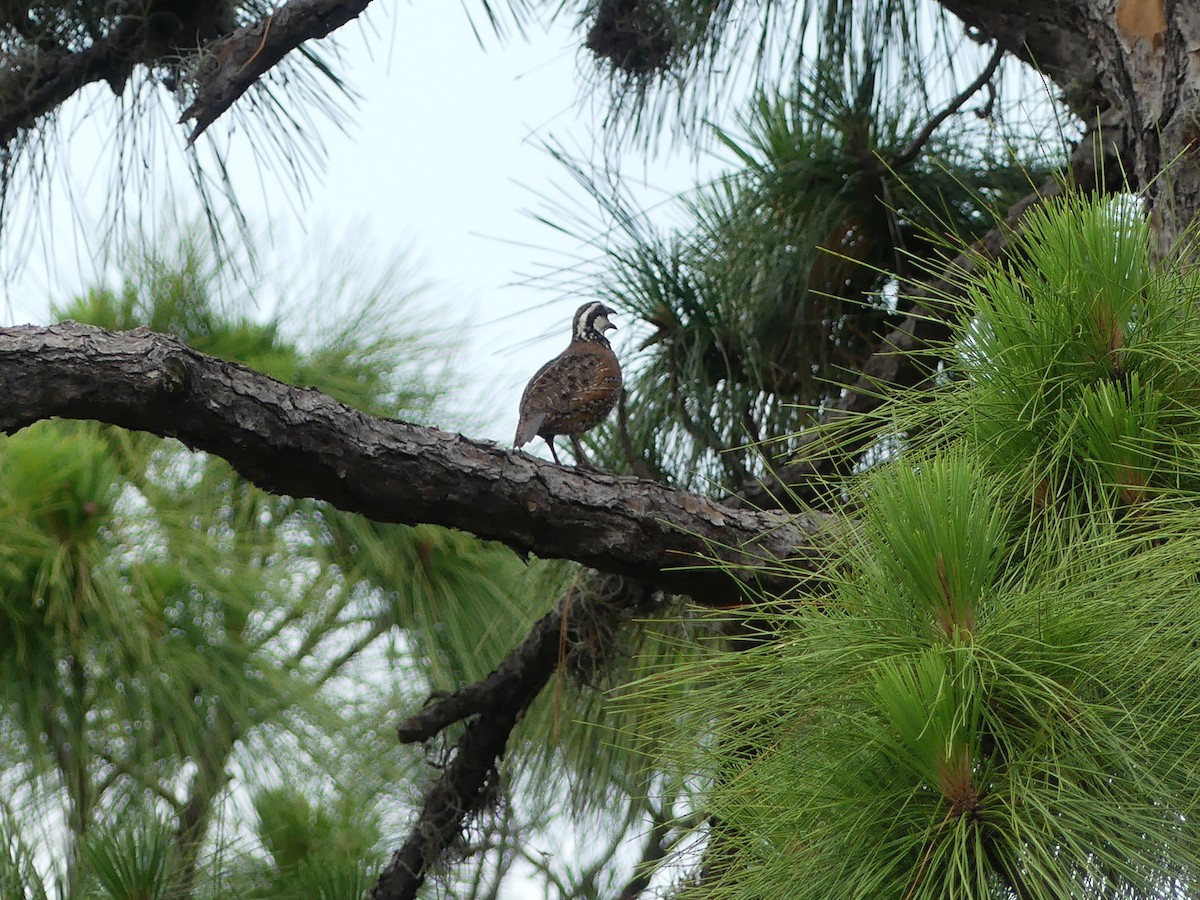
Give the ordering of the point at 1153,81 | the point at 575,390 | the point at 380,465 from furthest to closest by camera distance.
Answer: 1. the point at 575,390
2. the point at 1153,81
3. the point at 380,465

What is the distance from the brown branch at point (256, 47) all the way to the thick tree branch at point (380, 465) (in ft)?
0.99

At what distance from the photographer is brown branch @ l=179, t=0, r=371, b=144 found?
1.44 m

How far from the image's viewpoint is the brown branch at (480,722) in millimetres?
1967

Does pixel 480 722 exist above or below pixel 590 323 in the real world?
below

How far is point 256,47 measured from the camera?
57.3 inches

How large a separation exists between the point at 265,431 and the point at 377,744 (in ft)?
5.42

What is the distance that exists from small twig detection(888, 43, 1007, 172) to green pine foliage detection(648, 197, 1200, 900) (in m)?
1.06

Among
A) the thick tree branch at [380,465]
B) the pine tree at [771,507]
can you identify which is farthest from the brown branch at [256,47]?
the thick tree branch at [380,465]

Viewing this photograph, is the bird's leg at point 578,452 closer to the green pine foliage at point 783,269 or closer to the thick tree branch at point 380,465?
the green pine foliage at point 783,269

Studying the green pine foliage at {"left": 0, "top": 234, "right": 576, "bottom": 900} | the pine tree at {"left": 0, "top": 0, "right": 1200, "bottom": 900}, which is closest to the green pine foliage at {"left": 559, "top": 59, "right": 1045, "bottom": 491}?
the pine tree at {"left": 0, "top": 0, "right": 1200, "bottom": 900}

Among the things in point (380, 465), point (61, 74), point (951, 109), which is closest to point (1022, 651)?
point (380, 465)

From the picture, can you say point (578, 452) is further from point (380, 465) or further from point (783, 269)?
point (380, 465)

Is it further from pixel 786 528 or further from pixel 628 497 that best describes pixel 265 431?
pixel 786 528

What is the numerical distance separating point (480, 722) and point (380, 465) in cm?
79
